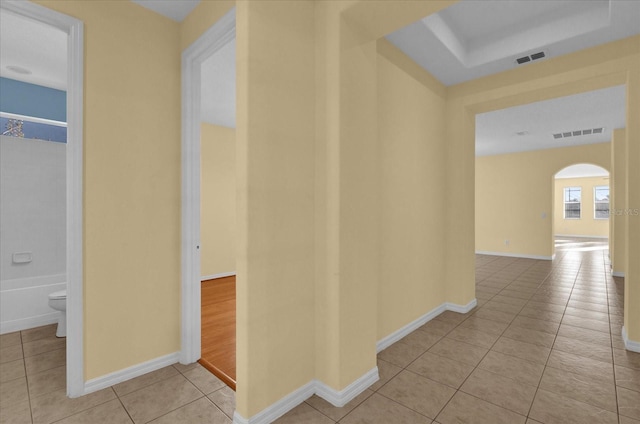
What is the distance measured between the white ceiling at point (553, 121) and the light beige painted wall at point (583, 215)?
7.68 meters

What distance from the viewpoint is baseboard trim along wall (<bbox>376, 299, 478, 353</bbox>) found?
280cm

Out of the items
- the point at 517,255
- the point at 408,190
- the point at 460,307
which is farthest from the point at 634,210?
the point at 517,255

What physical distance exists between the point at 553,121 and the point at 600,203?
34.2 ft

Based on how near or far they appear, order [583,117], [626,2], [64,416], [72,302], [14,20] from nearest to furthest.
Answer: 1. [64,416]
2. [72,302]
3. [626,2]
4. [14,20]
5. [583,117]

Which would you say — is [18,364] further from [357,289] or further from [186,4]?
[186,4]

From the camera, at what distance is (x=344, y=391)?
198cm

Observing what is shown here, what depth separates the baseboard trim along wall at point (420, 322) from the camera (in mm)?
2796

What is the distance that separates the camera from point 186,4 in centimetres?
232

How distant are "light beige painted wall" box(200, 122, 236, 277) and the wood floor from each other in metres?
0.59

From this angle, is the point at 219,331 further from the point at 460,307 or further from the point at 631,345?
the point at 631,345

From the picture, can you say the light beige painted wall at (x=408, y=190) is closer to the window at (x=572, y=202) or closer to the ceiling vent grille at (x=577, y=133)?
the ceiling vent grille at (x=577, y=133)

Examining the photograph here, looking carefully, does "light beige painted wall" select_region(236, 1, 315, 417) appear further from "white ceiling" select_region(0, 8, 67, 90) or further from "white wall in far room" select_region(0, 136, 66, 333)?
"white wall in far room" select_region(0, 136, 66, 333)

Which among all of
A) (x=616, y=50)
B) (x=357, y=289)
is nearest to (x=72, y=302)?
(x=357, y=289)

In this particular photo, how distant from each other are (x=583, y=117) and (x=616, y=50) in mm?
2958
